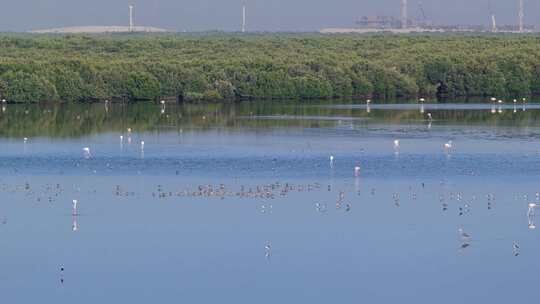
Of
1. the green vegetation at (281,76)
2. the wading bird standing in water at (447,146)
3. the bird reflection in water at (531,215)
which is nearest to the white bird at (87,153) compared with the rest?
the wading bird standing in water at (447,146)

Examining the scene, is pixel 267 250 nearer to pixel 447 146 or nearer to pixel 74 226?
pixel 74 226

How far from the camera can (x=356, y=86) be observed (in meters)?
76.1

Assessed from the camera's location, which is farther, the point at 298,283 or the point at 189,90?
the point at 189,90

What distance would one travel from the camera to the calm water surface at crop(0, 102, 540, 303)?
2494 cm

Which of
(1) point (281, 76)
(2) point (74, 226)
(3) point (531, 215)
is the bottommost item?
(2) point (74, 226)

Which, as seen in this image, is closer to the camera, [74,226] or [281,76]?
[74,226]

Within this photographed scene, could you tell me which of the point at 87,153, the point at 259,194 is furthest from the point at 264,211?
the point at 87,153

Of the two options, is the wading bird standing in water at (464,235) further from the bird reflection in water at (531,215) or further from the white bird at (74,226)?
the white bird at (74,226)

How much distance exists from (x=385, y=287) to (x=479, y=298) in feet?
5.06

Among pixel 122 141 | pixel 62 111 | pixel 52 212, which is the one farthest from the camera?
→ pixel 62 111

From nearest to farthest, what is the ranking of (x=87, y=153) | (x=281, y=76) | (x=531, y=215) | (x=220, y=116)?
(x=531, y=215) → (x=87, y=153) → (x=220, y=116) → (x=281, y=76)

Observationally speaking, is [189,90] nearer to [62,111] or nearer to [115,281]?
[62,111]

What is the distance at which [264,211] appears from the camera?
31.8 m

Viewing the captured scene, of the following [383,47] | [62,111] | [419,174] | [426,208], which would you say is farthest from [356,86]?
[426,208]
